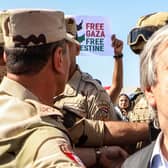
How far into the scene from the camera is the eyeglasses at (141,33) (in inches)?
119

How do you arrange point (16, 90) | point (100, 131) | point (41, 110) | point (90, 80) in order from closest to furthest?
point (41, 110) < point (16, 90) < point (100, 131) < point (90, 80)

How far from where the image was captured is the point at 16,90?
6.73 ft

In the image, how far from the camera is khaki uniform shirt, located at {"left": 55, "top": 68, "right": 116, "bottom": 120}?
11.5ft

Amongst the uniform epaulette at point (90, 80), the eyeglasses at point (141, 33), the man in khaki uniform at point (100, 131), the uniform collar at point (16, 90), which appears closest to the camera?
the uniform collar at point (16, 90)

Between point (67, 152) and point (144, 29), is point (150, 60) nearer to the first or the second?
point (67, 152)

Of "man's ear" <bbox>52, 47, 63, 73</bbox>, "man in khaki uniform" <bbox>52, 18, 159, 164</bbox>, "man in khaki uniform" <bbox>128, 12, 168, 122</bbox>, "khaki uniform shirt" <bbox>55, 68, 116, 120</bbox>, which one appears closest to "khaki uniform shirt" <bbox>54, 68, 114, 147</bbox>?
"khaki uniform shirt" <bbox>55, 68, 116, 120</bbox>

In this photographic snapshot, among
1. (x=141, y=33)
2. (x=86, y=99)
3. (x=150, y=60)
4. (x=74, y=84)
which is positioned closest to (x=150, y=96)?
(x=150, y=60)

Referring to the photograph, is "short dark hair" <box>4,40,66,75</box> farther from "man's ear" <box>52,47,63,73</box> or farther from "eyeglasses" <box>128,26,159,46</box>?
"eyeglasses" <box>128,26,159,46</box>

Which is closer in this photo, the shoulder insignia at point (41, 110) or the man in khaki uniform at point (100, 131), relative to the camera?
the shoulder insignia at point (41, 110)

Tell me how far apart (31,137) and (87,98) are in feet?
6.12

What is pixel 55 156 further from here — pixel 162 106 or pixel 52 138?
pixel 162 106

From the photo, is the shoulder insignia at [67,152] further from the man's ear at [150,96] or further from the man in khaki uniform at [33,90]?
the man's ear at [150,96]

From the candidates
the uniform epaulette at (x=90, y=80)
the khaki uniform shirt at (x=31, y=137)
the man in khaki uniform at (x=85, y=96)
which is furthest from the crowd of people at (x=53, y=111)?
the uniform epaulette at (x=90, y=80)

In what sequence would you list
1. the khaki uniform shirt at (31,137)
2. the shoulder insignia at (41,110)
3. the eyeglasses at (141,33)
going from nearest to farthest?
the khaki uniform shirt at (31,137) < the shoulder insignia at (41,110) < the eyeglasses at (141,33)
